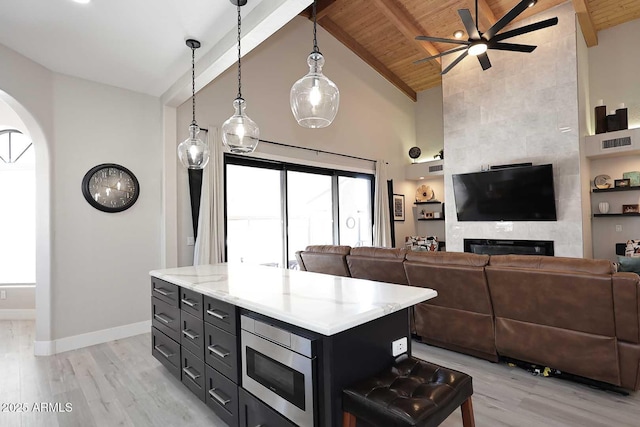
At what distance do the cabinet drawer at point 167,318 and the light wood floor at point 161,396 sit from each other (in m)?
0.41

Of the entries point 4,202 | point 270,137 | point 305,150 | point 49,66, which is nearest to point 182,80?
point 49,66

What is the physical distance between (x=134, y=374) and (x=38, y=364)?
1.09 m

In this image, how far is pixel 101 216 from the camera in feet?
12.5

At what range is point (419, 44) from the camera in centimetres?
624

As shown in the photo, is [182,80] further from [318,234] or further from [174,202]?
[318,234]

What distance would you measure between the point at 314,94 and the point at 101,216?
3137 millimetres

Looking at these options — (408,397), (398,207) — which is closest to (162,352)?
(408,397)

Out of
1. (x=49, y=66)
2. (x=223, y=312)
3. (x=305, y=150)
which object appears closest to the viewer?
(x=223, y=312)

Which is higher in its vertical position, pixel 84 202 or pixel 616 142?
pixel 616 142

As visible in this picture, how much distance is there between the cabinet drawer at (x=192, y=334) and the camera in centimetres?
223

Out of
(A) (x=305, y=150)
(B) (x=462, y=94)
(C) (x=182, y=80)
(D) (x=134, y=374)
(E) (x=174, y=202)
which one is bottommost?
(D) (x=134, y=374)

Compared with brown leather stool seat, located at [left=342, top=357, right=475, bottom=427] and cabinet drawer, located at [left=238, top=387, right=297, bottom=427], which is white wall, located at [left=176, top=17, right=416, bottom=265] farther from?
brown leather stool seat, located at [left=342, top=357, right=475, bottom=427]

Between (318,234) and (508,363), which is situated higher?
(318,234)

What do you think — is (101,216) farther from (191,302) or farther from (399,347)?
(399,347)
